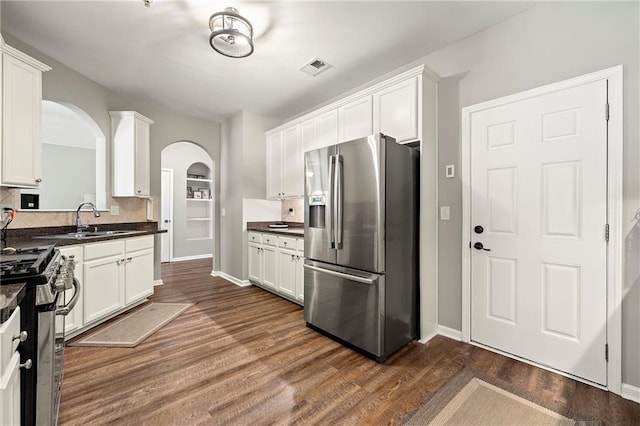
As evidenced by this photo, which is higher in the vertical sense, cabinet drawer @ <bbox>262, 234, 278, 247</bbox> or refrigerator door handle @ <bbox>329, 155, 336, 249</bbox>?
refrigerator door handle @ <bbox>329, 155, 336, 249</bbox>

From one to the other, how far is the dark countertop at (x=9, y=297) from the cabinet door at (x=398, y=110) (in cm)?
261

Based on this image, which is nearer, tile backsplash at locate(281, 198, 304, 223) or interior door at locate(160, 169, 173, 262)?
tile backsplash at locate(281, 198, 304, 223)

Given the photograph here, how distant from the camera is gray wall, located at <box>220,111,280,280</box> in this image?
4324mm

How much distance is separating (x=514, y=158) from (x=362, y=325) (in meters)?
1.83

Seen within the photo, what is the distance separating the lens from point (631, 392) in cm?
171

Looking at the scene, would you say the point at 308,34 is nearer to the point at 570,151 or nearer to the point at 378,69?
the point at 378,69

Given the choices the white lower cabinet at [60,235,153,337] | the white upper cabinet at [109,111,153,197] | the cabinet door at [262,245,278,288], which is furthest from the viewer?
the cabinet door at [262,245,278,288]

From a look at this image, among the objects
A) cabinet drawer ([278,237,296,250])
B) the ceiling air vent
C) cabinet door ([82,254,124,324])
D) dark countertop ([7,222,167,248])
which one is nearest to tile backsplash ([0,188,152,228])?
dark countertop ([7,222,167,248])

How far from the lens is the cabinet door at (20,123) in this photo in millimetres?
2141

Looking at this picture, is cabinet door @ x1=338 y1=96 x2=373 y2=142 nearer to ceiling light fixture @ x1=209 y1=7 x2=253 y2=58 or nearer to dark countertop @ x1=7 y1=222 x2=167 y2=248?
ceiling light fixture @ x1=209 y1=7 x2=253 y2=58

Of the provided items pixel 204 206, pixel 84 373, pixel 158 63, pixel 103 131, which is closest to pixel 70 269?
pixel 84 373

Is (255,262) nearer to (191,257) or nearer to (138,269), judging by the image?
(138,269)

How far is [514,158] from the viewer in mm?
2191

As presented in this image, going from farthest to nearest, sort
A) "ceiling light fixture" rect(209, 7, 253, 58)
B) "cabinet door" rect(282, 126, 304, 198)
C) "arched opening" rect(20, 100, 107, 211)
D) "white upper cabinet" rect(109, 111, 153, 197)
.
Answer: "arched opening" rect(20, 100, 107, 211) → "cabinet door" rect(282, 126, 304, 198) → "white upper cabinet" rect(109, 111, 153, 197) → "ceiling light fixture" rect(209, 7, 253, 58)
